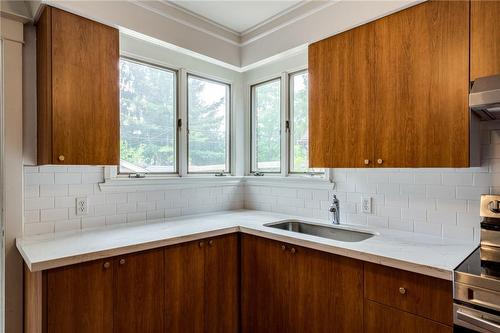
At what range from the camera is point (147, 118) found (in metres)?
2.43

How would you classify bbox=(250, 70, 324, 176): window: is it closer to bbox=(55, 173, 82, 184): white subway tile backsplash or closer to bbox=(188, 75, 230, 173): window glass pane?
bbox=(188, 75, 230, 173): window glass pane

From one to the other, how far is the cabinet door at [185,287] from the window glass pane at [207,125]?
1.01 meters

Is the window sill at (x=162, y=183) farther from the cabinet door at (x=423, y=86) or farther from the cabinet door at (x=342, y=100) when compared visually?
the cabinet door at (x=423, y=86)

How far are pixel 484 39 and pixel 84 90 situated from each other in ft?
6.97

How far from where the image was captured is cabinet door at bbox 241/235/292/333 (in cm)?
191

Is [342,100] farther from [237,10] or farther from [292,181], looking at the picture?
[237,10]

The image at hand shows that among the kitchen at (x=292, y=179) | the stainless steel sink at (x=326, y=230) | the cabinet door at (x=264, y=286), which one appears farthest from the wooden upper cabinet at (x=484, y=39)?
the cabinet door at (x=264, y=286)

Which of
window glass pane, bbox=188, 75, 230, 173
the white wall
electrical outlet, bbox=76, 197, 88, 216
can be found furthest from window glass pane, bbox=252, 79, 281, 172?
the white wall

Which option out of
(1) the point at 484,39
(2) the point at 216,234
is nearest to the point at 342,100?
(1) the point at 484,39

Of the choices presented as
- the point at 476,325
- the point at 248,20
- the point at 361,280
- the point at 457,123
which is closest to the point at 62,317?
the point at 361,280

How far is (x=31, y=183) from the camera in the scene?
1832mm

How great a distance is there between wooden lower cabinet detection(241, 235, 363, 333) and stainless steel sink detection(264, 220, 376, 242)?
1.06ft

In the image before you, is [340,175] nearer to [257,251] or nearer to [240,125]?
[257,251]

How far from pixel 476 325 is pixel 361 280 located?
490 mm
